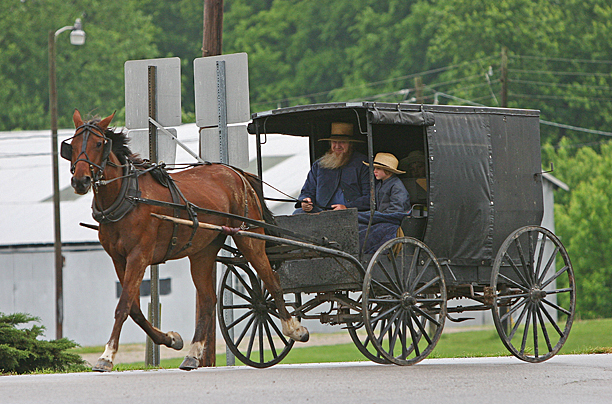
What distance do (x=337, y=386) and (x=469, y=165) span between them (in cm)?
331

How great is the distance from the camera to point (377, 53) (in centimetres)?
5281

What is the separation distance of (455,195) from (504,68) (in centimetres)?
2142

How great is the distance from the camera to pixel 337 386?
26.3 ft

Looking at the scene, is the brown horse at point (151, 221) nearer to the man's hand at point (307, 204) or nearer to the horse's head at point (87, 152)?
the horse's head at point (87, 152)

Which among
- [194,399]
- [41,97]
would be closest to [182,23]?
[41,97]

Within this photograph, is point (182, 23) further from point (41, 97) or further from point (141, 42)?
point (41, 97)

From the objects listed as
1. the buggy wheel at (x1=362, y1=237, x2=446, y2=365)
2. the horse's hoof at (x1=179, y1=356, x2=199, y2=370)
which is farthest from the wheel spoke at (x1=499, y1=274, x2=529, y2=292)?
the horse's hoof at (x1=179, y1=356, x2=199, y2=370)

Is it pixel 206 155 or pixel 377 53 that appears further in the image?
pixel 377 53

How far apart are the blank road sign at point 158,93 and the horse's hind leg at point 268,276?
2.13m

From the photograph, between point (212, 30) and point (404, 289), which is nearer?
point (404, 289)

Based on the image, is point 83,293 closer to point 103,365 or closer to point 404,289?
point 404,289

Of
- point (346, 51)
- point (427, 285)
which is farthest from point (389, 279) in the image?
point (346, 51)

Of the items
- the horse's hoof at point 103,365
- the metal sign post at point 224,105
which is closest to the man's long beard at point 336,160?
the metal sign post at point 224,105

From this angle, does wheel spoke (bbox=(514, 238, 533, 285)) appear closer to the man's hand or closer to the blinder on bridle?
the man's hand
